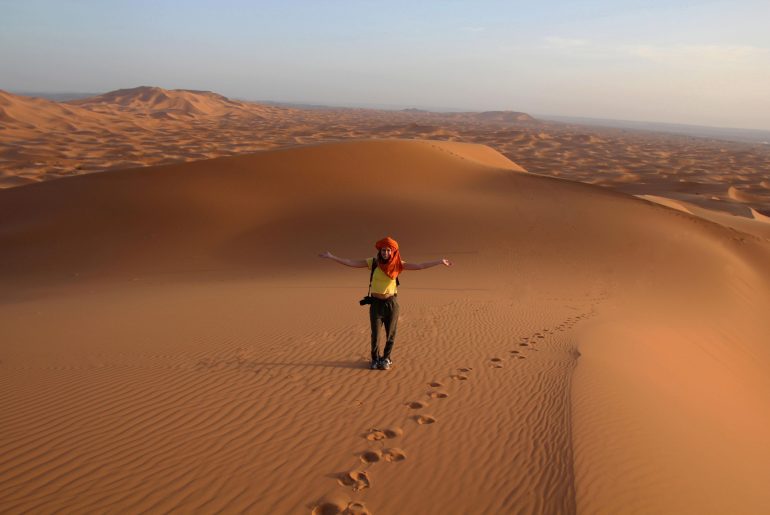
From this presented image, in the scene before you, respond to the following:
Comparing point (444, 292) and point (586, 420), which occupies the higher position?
point (586, 420)

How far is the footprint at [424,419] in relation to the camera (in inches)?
200

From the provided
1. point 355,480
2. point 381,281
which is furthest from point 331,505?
point 381,281

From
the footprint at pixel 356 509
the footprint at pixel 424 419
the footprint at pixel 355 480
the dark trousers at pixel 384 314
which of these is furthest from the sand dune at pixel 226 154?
the footprint at pixel 356 509

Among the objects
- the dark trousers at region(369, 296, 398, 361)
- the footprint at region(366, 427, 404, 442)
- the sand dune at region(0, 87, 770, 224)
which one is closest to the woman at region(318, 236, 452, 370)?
the dark trousers at region(369, 296, 398, 361)

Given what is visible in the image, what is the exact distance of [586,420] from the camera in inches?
201

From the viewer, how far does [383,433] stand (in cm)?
484

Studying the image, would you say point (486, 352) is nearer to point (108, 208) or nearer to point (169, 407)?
point (169, 407)

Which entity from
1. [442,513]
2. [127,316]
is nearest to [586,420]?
[442,513]

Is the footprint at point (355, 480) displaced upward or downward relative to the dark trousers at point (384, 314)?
downward

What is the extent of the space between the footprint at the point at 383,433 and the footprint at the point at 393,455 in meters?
0.24

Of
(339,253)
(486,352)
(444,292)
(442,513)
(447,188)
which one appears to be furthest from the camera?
(447,188)

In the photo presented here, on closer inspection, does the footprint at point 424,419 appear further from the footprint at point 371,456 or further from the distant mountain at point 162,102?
the distant mountain at point 162,102

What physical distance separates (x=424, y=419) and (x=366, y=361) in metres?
1.86

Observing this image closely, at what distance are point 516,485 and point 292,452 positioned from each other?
1.89 meters
